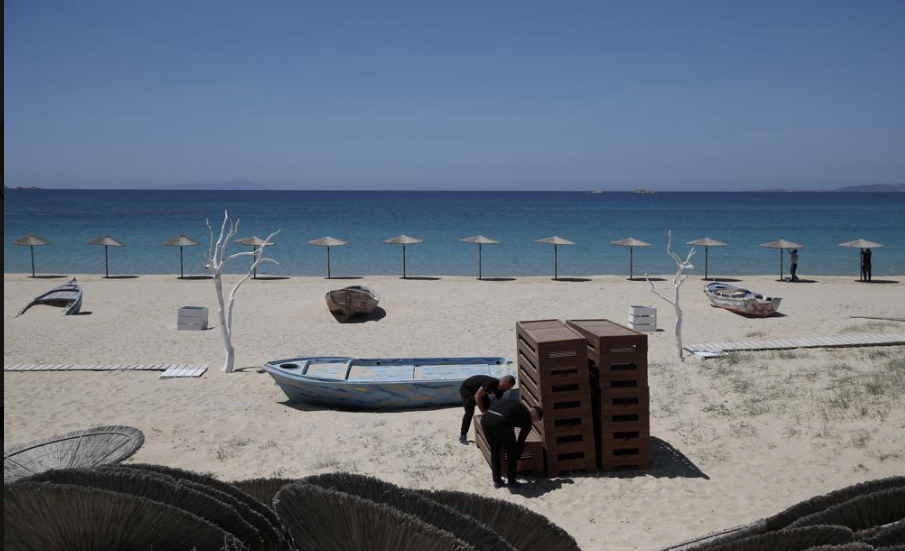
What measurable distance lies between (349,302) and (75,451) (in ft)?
44.5

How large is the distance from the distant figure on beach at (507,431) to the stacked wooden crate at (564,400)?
0.38 m

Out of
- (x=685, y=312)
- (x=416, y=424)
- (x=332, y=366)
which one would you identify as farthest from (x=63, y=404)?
(x=685, y=312)

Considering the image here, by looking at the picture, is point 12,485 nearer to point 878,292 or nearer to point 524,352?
point 524,352

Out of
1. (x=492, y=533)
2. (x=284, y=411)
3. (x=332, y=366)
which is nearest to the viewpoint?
(x=492, y=533)

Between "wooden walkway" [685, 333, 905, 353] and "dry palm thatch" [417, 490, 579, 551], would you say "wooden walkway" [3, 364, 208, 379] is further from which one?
"dry palm thatch" [417, 490, 579, 551]

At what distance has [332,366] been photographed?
12.8 meters

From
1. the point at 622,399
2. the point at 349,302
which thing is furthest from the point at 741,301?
the point at 622,399

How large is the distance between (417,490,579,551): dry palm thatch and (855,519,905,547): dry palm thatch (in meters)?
0.82

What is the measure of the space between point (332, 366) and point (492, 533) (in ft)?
36.9

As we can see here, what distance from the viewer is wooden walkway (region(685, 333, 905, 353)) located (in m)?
14.2

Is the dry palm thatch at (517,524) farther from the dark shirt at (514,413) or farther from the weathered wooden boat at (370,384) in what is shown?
the weathered wooden boat at (370,384)

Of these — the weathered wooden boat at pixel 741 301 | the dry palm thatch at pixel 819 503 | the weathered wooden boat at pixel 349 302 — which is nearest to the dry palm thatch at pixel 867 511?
the dry palm thatch at pixel 819 503

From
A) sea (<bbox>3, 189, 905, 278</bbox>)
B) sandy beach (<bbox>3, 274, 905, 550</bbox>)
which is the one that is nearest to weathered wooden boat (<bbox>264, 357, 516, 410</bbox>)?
sandy beach (<bbox>3, 274, 905, 550</bbox>)

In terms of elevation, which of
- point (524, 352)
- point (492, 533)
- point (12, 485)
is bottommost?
point (524, 352)
